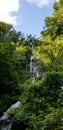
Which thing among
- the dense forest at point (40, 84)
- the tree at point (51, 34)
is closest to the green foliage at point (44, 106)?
the dense forest at point (40, 84)

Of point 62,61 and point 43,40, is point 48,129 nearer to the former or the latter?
point 62,61

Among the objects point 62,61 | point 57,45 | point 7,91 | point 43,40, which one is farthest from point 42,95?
point 43,40

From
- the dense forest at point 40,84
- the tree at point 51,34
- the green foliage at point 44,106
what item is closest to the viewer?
the green foliage at point 44,106

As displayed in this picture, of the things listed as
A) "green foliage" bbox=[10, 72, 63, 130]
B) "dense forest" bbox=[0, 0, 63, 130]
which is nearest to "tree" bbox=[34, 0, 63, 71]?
"dense forest" bbox=[0, 0, 63, 130]

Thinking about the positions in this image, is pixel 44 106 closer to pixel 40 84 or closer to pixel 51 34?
pixel 40 84

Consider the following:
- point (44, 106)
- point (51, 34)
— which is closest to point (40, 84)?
point (44, 106)

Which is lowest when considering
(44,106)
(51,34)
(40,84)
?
(44,106)

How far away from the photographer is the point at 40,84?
33.2ft

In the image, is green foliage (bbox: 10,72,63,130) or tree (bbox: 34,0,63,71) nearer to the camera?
green foliage (bbox: 10,72,63,130)

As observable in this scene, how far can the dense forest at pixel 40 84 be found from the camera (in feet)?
28.9

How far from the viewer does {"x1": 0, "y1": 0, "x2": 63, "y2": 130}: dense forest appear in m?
8.81

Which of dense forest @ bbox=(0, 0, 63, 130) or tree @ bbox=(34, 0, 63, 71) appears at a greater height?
tree @ bbox=(34, 0, 63, 71)

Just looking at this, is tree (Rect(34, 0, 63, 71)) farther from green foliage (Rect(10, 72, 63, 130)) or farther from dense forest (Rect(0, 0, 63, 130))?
green foliage (Rect(10, 72, 63, 130))

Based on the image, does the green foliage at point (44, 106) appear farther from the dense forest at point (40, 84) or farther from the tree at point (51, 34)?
the tree at point (51, 34)
